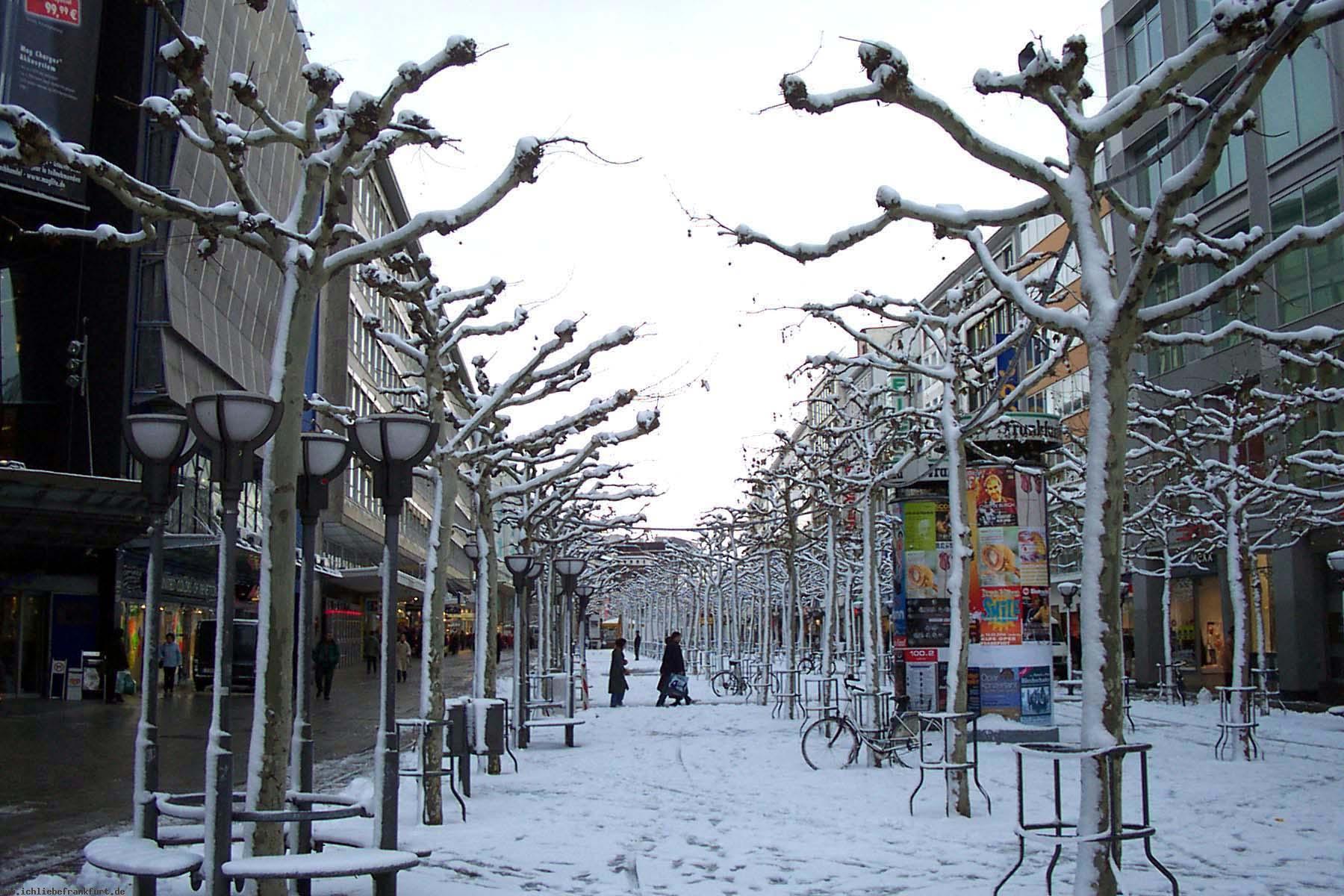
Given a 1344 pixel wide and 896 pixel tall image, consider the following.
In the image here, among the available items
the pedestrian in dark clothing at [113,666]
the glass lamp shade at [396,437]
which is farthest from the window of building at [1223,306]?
the pedestrian in dark clothing at [113,666]

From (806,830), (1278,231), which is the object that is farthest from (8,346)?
(1278,231)

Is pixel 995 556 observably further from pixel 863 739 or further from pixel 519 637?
pixel 519 637

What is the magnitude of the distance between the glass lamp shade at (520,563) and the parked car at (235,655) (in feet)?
50.6

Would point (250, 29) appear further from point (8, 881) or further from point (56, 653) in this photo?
point (8, 881)

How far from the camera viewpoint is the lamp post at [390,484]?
8.48 meters

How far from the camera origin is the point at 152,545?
9.59 metres

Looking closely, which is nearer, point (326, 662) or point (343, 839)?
point (343, 839)

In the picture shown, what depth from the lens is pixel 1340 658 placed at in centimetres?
3188

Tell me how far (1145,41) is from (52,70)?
101ft

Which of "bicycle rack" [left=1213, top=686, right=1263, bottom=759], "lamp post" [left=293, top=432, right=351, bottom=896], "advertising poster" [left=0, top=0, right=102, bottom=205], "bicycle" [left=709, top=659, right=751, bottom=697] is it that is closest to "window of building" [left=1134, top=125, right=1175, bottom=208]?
"bicycle" [left=709, top=659, right=751, bottom=697]

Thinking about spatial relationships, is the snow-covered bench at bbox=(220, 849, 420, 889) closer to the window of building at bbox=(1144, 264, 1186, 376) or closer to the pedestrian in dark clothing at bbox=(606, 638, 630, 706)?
the pedestrian in dark clothing at bbox=(606, 638, 630, 706)

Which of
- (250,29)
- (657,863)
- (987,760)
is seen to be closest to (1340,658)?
(987,760)

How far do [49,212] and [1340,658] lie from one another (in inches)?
1346

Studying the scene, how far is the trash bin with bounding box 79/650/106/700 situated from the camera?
34406 millimetres
